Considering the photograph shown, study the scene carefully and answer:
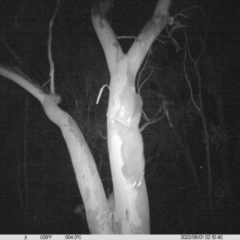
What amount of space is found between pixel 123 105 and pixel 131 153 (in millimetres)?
468

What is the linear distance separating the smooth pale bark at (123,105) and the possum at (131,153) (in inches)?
1.5

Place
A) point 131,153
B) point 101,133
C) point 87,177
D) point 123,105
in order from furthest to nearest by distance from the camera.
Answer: point 101,133, point 87,177, point 123,105, point 131,153

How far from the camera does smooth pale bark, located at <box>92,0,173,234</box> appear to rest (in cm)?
228

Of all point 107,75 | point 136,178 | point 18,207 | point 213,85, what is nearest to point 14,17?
point 107,75

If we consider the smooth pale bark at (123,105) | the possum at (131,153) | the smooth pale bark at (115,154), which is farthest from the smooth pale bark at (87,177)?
the possum at (131,153)

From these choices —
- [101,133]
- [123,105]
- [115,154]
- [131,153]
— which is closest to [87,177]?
[115,154]

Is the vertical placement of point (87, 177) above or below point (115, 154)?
below

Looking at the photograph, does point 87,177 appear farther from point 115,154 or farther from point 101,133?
point 101,133

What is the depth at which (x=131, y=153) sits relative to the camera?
230 centimetres

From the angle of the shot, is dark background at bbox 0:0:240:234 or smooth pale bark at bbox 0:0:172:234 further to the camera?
dark background at bbox 0:0:240:234

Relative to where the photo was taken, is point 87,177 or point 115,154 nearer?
point 115,154

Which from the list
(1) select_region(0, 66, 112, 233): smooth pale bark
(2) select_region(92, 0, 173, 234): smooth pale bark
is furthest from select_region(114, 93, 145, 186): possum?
(1) select_region(0, 66, 112, 233): smooth pale bark

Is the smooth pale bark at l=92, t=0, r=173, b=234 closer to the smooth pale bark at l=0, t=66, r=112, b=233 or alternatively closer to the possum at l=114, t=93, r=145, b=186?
the possum at l=114, t=93, r=145, b=186

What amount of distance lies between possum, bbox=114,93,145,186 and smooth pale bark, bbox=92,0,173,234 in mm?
37
